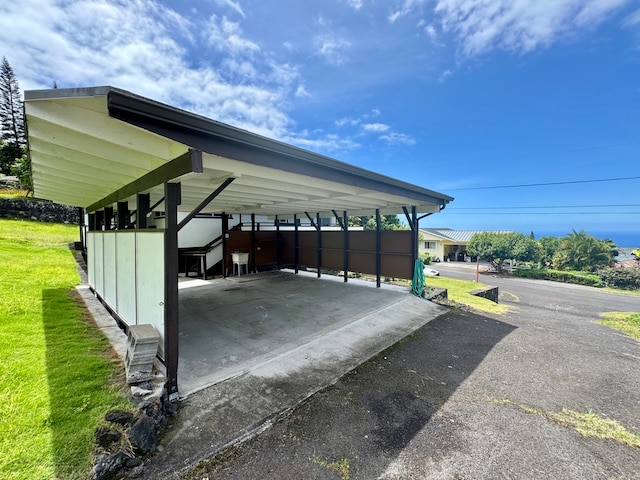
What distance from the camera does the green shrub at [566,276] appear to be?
65.7 ft

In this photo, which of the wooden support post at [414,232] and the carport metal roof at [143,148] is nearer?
the carport metal roof at [143,148]

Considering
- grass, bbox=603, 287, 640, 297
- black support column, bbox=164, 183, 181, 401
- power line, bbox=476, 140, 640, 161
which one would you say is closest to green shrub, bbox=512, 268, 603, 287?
grass, bbox=603, 287, 640, 297

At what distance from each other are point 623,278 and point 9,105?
60.5 metres

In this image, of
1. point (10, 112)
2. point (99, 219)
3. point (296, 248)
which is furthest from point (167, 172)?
point (10, 112)

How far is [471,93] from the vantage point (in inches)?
699

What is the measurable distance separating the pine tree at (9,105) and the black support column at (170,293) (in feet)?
136

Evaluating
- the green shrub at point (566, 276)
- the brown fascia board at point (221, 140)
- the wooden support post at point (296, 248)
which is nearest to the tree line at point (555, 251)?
the green shrub at point (566, 276)

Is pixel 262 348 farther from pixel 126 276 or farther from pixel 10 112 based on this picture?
pixel 10 112

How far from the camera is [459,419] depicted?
2684 mm

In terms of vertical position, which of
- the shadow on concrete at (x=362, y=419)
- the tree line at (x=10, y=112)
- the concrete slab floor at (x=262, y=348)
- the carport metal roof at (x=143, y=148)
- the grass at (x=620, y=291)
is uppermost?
the tree line at (x=10, y=112)

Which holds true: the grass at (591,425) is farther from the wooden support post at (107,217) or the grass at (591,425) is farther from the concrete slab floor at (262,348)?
the wooden support post at (107,217)

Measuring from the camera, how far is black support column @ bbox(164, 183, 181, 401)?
2691mm

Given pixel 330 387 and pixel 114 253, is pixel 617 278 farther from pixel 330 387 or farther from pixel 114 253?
pixel 114 253

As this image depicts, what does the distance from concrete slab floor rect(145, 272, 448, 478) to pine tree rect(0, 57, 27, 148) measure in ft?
127
